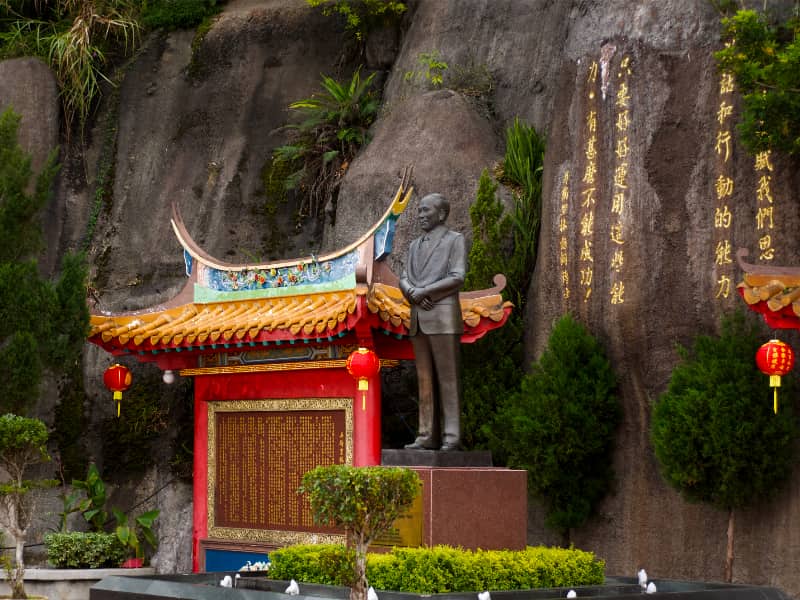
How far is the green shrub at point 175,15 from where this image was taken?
20.5m

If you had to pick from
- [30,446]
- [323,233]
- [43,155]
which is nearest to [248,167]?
[323,233]

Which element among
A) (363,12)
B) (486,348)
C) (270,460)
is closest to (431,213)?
(486,348)

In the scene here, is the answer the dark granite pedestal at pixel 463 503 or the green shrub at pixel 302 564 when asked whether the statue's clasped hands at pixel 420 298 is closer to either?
the dark granite pedestal at pixel 463 503

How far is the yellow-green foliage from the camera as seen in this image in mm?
9055

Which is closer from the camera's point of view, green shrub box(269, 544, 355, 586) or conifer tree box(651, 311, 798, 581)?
green shrub box(269, 544, 355, 586)

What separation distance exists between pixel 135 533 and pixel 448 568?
25.6ft

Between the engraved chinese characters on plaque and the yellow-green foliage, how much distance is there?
12.7 feet

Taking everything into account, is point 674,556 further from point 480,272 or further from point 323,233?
point 323,233

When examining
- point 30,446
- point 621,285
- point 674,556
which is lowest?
point 674,556

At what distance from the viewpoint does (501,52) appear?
1788cm

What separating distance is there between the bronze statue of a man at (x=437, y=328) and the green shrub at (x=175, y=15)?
1108 cm

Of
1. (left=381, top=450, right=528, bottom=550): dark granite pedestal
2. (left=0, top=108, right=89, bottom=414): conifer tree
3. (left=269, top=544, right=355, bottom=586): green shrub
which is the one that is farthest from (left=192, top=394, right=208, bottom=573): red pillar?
(left=381, top=450, right=528, bottom=550): dark granite pedestal

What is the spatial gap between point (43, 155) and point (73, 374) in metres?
3.75

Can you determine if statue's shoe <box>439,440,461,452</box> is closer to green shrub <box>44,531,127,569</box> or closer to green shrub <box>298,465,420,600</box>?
green shrub <box>298,465,420,600</box>
